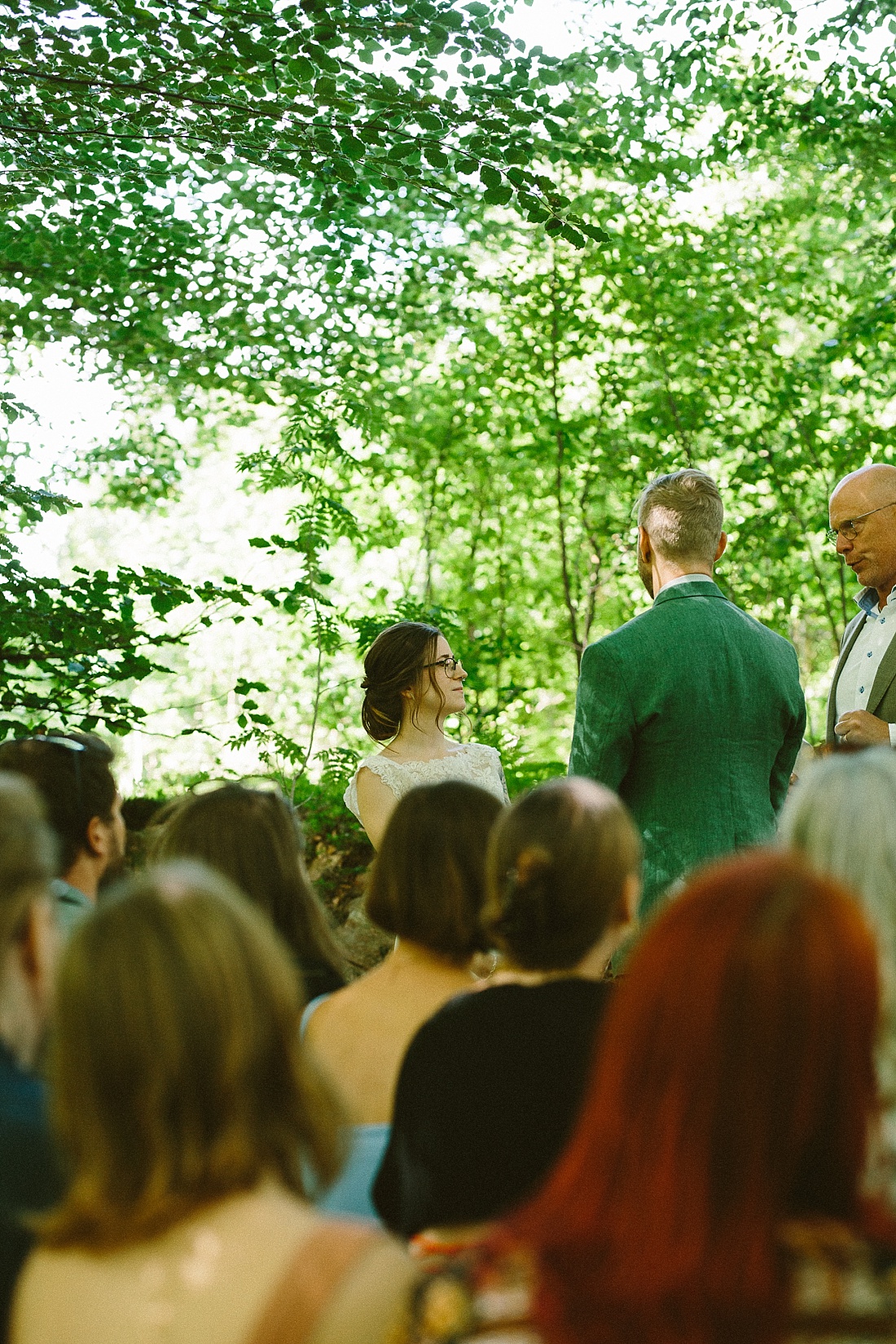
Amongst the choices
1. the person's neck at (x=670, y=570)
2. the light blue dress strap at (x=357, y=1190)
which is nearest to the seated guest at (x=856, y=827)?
the light blue dress strap at (x=357, y=1190)

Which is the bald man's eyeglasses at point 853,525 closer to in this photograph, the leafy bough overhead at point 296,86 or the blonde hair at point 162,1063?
the leafy bough overhead at point 296,86

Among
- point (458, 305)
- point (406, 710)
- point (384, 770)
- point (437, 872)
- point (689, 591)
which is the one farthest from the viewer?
point (458, 305)

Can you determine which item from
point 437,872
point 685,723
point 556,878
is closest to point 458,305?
point 685,723

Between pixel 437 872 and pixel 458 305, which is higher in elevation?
pixel 458 305

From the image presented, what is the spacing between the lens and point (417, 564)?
9094 mm

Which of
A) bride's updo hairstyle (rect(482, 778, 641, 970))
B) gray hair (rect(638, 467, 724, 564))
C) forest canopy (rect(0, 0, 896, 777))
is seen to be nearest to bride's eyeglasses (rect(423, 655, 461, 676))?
forest canopy (rect(0, 0, 896, 777))

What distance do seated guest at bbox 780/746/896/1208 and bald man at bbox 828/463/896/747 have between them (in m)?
2.36

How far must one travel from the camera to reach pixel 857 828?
172 cm

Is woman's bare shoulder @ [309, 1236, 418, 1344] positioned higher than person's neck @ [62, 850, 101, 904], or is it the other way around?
person's neck @ [62, 850, 101, 904]

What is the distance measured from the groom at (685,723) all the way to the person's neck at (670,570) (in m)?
0.07

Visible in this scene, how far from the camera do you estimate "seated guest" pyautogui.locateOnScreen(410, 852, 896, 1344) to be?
44.7 inches

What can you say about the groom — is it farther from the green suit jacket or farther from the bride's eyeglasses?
the bride's eyeglasses

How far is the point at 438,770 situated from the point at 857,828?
2844mm

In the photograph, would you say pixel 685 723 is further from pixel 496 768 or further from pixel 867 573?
pixel 496 768
